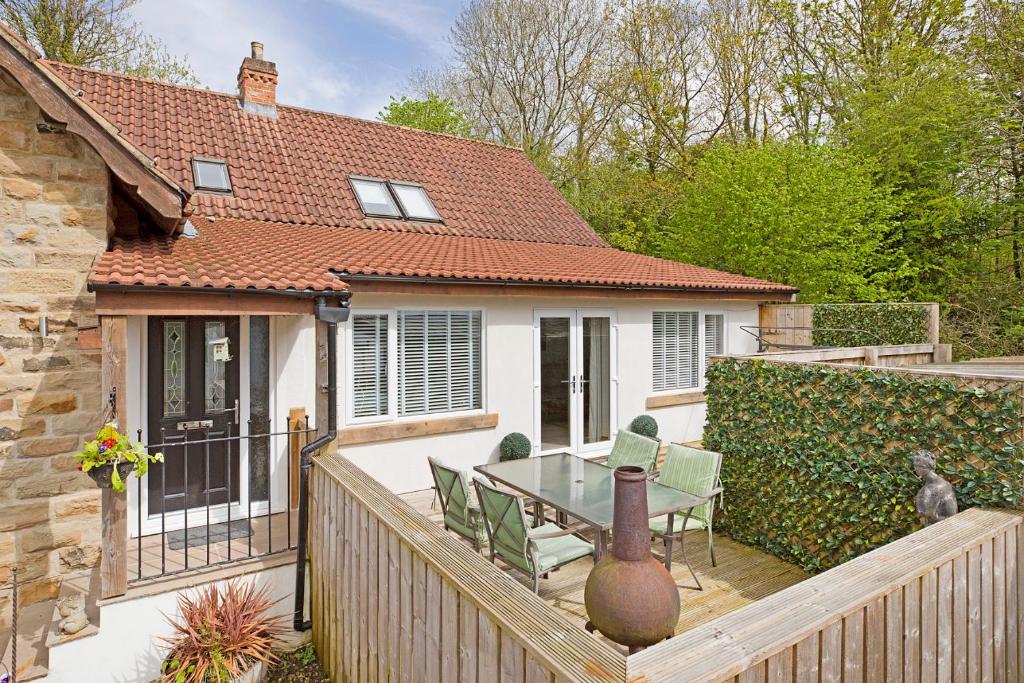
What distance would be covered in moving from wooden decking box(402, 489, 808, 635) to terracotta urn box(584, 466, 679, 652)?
7.80 ft

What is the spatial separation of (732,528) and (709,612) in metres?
1.66

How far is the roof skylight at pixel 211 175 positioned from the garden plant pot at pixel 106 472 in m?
6.22

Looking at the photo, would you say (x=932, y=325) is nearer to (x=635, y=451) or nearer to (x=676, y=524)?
(x=635, y=451)

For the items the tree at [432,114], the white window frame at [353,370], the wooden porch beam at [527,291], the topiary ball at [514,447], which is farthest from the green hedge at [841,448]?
the tree at [432,114]

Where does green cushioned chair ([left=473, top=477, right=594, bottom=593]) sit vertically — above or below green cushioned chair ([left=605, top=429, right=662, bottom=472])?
below

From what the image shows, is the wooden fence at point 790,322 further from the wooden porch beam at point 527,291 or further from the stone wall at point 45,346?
the stone wall at point 45,346

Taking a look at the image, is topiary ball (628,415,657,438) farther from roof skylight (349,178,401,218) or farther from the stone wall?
the stone wall

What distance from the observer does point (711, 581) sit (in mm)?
5273

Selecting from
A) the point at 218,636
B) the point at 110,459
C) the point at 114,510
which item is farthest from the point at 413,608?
the point at 114,510

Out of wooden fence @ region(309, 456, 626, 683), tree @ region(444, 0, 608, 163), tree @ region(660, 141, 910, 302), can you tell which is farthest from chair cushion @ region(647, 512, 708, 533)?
tree @ region(444, 0, 608, 163)

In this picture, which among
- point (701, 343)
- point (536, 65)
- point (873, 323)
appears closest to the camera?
point (701, 343)

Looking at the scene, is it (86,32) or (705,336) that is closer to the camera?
(705,336)

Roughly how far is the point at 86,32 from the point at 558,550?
63.9 ft

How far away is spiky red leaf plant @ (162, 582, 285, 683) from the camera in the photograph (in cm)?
394
